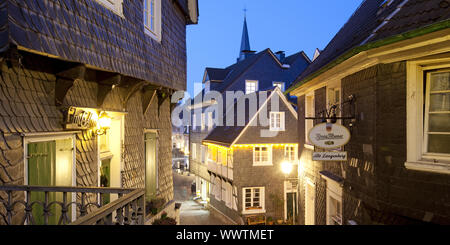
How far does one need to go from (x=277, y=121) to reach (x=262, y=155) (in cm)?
255

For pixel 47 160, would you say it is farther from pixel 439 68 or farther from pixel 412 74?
pixel 439 68

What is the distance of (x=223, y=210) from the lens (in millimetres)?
24609

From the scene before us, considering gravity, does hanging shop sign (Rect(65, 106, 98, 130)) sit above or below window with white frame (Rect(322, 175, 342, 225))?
above

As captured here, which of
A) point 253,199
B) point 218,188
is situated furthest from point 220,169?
point 253,199

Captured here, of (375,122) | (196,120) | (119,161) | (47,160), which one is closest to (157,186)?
(119,161)

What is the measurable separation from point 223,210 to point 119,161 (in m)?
17.1

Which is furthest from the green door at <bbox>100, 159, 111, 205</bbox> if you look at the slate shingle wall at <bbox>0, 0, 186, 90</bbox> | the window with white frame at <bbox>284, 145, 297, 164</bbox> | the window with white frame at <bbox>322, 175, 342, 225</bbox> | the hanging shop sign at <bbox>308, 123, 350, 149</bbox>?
the window with white frame at <bbox>284, 145, 297, 164</bbox>

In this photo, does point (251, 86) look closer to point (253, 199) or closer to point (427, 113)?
point (253, 199)

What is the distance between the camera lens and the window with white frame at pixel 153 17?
952cm

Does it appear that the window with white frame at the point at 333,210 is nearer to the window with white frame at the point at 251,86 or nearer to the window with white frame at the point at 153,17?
the window with white frame at the point at 153,17

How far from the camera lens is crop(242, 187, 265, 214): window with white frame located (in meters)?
22.0

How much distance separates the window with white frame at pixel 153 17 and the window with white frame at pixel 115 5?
2.05 meters

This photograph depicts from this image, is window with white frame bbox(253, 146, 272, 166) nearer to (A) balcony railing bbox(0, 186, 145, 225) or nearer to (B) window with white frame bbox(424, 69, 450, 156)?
(B) window with white frame bbox(424, 69, 450, 156)

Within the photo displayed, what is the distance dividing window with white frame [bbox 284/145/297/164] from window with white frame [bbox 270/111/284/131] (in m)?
1.38
